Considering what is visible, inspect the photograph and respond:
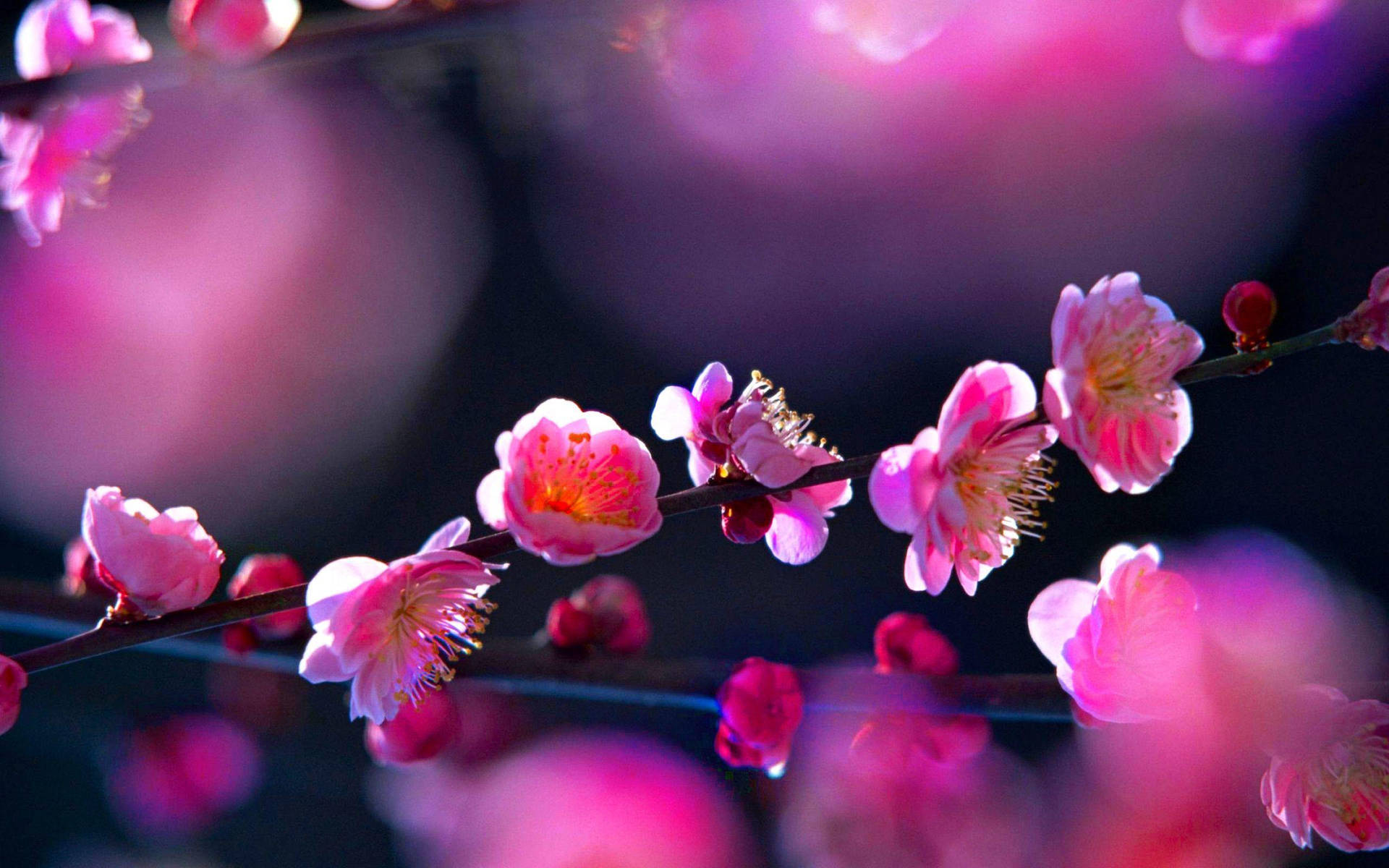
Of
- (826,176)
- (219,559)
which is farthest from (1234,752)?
(826,176)

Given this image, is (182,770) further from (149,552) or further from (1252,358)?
(1252,358)

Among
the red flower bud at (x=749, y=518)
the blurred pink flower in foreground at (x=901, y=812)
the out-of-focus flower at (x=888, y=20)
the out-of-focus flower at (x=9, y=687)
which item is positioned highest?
the out-of-focus flower at (x=888, y=20)

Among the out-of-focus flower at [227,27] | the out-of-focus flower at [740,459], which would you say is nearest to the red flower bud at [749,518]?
the out-of-focus flower at [740,459]

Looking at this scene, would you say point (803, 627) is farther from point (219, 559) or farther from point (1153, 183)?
point (219, 559)

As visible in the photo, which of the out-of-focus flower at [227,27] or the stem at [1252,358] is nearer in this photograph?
the stem at [1252,358]

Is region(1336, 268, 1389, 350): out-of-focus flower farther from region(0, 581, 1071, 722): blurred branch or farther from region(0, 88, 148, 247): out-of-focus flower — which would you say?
region(0, 88, 148, 247): out-of-focus flower

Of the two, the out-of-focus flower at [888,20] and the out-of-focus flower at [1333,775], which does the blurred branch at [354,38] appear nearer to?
the out-of-focus flower at [888,20]
